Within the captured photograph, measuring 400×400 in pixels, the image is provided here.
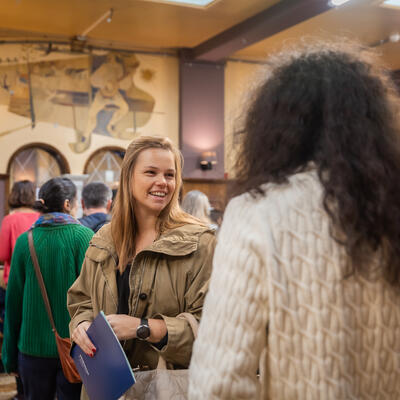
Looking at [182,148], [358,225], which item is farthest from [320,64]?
[182,148]

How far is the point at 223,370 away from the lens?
4.16 ft

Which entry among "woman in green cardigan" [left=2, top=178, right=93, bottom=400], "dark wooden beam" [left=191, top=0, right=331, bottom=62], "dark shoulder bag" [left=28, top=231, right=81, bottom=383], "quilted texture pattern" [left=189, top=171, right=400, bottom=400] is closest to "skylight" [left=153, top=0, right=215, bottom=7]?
Result: "dark wooden beam" [left=191, top=0, right=331, bottom=62]

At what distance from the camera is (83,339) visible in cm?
221

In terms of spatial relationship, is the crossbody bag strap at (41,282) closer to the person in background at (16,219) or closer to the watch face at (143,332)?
the watch face at (143,332)

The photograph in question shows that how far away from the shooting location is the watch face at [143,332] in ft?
7.11

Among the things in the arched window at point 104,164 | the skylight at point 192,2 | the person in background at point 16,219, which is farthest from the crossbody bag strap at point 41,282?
the arched window at point 104,164

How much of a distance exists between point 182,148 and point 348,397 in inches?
395

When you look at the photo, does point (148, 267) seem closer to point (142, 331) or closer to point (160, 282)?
point (160, 282)

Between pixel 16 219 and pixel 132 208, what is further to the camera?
pixel 16 219

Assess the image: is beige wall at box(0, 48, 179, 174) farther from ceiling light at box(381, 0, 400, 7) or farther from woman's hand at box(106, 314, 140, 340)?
woman's hand at box(106, 314, 140, 340)

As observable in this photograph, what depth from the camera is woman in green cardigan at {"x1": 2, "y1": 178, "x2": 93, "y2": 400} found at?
11.2ft

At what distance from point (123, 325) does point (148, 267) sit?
283mm

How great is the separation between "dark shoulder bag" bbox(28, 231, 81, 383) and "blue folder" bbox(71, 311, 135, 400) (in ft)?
3.39

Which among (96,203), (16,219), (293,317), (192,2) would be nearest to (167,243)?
(293,317)
